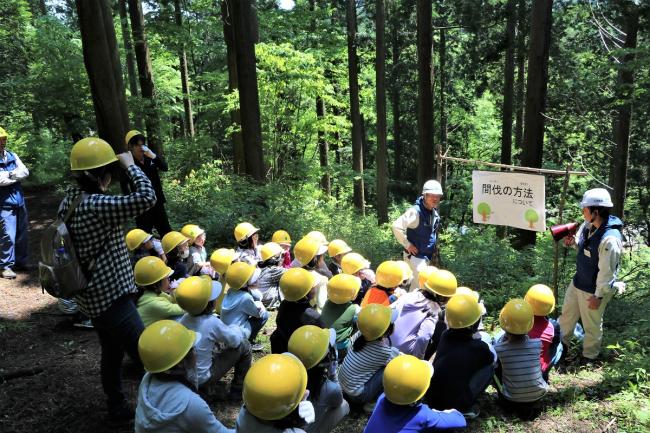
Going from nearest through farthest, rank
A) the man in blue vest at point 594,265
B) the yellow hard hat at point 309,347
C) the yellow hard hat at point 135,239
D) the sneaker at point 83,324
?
the yellow hard hat at point 309,347 < the man in blue vest at point 594,265 < the sneaker at point 83,324 < the yellow hard hat at point 135,239

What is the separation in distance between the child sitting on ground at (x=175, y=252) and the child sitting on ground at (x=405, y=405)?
12.5 feet

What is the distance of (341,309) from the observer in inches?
191

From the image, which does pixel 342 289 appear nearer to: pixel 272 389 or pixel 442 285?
pixel 442 285

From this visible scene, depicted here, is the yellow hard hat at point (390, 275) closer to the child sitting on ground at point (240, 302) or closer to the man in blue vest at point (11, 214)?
the child sitting on ground at point (240, 302)

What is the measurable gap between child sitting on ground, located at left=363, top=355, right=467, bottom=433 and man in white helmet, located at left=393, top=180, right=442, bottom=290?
3.65 metres

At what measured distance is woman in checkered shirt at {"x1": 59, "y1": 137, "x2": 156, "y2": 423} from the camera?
3.22 metres

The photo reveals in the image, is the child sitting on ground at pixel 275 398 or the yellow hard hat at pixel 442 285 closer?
the child sitting on ground at pixel 275 398

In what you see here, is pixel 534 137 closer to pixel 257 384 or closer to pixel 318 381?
pixel 318 381

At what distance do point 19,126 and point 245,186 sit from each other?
10.2 m

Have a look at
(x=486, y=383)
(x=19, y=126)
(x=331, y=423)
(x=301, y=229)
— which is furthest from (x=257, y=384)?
(x=19, y=126)

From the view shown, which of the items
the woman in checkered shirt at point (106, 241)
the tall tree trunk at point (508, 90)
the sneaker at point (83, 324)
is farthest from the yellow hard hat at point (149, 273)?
the tall tree trunk at point (508, 90)

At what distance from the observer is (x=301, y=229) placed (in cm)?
979

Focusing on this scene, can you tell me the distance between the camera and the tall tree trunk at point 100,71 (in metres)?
7.63

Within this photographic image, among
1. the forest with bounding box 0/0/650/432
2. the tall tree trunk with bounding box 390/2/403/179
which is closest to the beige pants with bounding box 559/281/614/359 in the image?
the forest with bounding box 0/0/650/432
